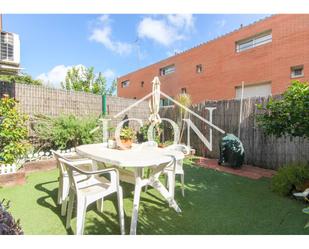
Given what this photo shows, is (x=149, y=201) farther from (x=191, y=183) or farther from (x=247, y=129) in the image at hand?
(x=247, y=129)

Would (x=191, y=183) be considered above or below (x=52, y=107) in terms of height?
below

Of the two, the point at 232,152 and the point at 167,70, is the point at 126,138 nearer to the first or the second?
the point at 232,152

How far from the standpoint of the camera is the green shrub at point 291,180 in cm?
333

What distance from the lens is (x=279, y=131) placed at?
3.55 meters

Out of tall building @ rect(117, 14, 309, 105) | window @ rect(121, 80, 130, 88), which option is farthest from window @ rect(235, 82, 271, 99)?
window @ rect(121, 80, 130, 88)

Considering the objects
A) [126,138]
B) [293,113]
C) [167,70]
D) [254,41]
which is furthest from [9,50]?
[167,70]

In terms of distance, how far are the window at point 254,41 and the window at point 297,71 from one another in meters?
1.90

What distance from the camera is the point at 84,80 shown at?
19828mm

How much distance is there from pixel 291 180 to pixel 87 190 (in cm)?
317

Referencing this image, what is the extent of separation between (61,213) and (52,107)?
14.4 ft

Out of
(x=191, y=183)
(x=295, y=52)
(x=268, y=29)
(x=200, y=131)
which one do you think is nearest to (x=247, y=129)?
(x=200, y=131)

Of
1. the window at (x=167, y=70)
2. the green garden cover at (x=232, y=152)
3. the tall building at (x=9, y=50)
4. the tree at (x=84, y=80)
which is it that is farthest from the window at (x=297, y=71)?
the tree at (x=84, y=80)
